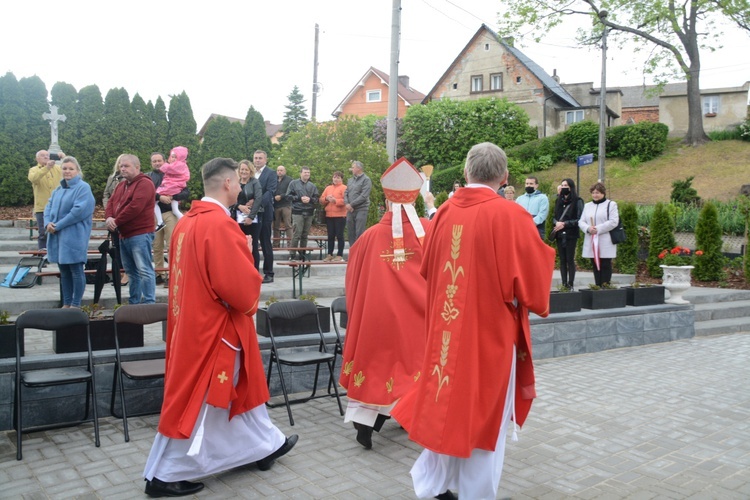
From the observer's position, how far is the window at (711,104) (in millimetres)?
42631

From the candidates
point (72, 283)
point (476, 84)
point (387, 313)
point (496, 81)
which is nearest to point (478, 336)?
point (387, 313)

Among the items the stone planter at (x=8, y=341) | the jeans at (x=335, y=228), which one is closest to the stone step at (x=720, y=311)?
the jeans at (x=335, y=228)

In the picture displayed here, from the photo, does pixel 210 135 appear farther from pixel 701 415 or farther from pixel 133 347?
pixel 701 415

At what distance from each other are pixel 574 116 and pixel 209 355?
4066 cm

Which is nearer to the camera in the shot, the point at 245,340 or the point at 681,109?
the point at 245,340

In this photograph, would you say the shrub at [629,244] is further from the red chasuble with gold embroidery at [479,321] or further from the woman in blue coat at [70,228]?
the red chasuble with gold embroidery at [479,321]

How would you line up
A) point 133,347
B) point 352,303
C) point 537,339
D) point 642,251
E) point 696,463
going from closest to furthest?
point 696,463
point 352,303
point 133,347
point 537,339
point 642,251

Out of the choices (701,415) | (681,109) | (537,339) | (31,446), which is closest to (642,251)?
(537,339)

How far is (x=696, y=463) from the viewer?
4.67m

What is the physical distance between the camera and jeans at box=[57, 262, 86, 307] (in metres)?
7.38

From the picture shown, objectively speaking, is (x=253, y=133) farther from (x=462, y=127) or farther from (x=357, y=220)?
(x=357, y=220)

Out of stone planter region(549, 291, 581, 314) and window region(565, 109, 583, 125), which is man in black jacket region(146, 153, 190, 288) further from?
window region(565, 109, 583, 125)

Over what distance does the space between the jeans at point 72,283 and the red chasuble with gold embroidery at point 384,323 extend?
12.4 feet

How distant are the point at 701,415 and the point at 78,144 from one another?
18929 mm
